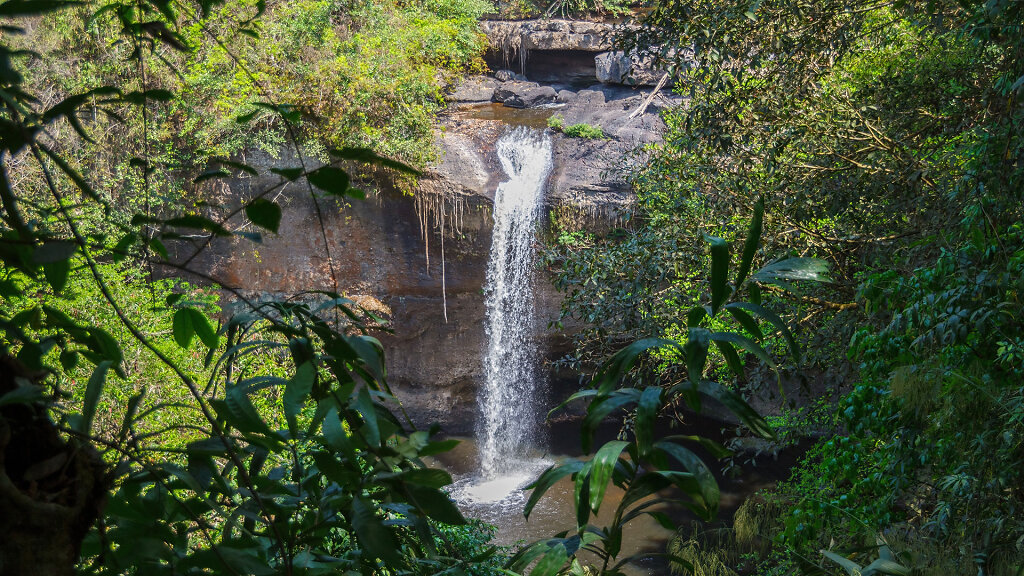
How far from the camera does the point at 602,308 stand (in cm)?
527

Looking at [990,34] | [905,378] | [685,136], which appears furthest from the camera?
[685,136]

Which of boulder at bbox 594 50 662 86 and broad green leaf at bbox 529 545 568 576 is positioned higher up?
boulder at bbox 594 50 662 86

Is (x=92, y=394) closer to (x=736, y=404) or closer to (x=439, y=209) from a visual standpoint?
(x=736, y=404)

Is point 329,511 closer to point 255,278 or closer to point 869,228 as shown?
point 869,228

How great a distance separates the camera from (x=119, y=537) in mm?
962

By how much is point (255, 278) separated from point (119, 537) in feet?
33.7

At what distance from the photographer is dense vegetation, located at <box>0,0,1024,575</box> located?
87 cm

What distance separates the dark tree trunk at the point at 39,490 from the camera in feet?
2.35

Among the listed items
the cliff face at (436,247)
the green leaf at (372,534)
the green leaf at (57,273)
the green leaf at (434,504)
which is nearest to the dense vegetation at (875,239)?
the green leaf at (434,504)

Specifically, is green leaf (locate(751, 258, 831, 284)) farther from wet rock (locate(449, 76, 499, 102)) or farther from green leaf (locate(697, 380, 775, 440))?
wet rock (locate(449, 76, 499, 102))

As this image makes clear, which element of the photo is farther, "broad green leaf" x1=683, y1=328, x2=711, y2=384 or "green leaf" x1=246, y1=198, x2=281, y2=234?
"broad green leaf" x1=683, y1=328, x2=711, y2=384

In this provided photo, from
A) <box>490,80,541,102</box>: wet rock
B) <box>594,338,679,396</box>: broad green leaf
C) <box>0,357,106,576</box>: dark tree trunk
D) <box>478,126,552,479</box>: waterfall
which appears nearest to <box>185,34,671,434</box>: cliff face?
<box>478,126,552,479</box>: waterfall

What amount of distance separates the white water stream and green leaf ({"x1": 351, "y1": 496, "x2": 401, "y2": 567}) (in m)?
9.06

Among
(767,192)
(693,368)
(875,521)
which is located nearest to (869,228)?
(767,192)
